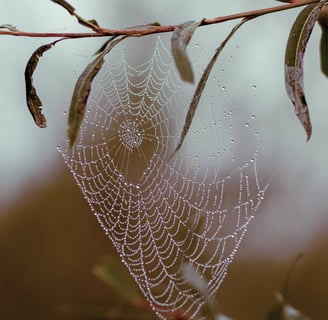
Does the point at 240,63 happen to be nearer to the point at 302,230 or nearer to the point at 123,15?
the point at 302,230

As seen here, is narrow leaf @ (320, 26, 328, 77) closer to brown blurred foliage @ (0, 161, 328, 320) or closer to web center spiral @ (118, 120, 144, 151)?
web center spiral @ (118, 120, 144, 151)

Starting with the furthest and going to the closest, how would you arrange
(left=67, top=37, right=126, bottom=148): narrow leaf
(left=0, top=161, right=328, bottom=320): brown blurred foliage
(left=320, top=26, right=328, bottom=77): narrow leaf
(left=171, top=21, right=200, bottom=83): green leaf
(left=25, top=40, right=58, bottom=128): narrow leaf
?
1. (left=0, top=161, right=328, bottom=320): brown blurred foliage
2. (left=320, top=26, right=328, bottom=77): narrow leaf
3. (left=25, top=40, right=58, bottom=128): narrow leaf
4. (left=67, top=37, right=126, bottom=148): narrow leaf
5. (left=171, top=21, right=200, bottom=83): green leaf

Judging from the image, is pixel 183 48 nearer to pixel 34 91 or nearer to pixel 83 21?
pixel 83 21

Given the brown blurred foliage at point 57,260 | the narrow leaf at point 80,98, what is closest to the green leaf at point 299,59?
the narrow leaf at point 80,98

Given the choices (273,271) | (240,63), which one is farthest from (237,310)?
(240,63)

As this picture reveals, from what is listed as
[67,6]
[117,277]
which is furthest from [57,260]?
[67,6]

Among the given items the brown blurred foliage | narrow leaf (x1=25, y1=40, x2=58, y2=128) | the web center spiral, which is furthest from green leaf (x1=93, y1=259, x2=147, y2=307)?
the brown blurred foliage

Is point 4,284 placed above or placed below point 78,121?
below
